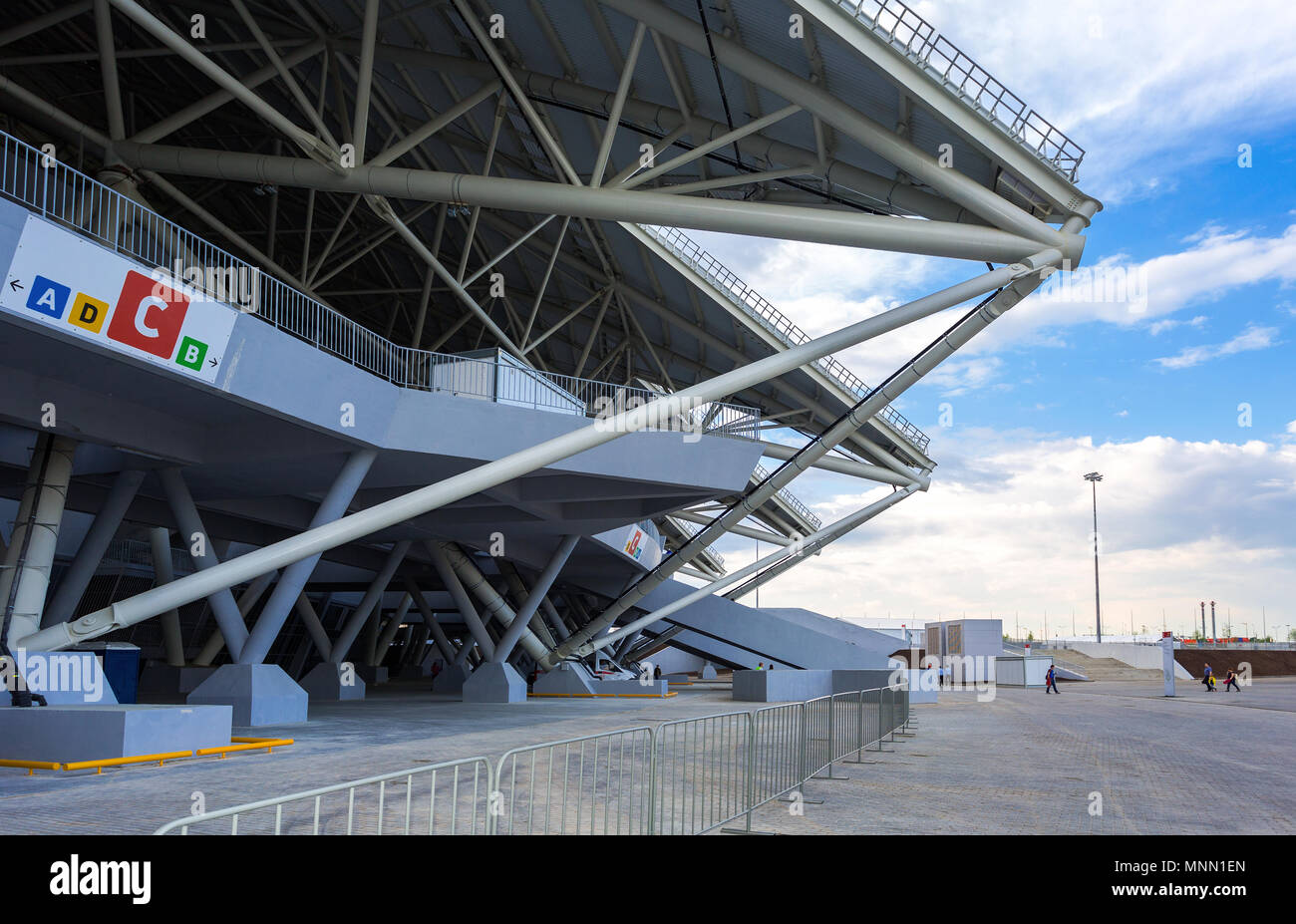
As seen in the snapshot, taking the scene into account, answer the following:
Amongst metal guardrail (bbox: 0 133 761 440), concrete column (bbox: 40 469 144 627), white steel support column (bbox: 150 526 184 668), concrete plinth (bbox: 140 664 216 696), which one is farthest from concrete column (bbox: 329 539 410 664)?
concrete column (bbox: 40 469 144 627)

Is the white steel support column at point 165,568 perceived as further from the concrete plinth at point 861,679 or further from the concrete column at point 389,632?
the concrete plinth at point 861,679

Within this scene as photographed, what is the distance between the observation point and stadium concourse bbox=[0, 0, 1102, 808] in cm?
1559

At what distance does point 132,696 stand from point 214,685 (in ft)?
7.89

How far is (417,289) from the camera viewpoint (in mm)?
34344

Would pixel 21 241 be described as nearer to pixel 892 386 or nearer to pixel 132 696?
pixel 132 696

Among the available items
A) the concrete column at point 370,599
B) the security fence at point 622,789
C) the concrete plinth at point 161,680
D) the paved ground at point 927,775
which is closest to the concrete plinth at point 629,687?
the concrete column at point 370,599

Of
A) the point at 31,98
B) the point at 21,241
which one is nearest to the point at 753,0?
the point at 21,241

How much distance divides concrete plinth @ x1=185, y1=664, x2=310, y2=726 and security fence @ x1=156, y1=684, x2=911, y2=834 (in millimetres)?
7886

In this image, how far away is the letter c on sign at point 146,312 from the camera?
1439 cm

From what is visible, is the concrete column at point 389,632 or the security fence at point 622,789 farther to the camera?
the concrete column at point 389,632

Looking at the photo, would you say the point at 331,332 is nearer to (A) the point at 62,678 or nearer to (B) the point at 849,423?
(A) the point at 62,678

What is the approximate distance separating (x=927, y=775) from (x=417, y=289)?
2570 centimetres

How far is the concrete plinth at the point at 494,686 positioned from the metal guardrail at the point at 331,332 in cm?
1039
